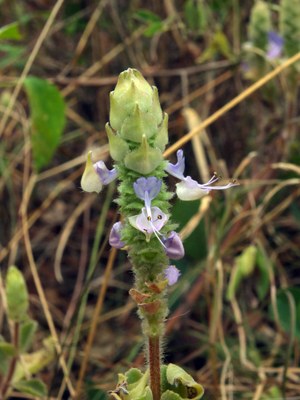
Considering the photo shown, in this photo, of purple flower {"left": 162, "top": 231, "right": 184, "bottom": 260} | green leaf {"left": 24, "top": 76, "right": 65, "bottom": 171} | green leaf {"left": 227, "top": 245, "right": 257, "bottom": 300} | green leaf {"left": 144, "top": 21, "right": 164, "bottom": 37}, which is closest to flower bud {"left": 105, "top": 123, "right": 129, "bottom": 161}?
purple flower {"left": 162, "top": 231, "right": 184, "bottom": 260}

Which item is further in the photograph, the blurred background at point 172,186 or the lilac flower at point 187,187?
the blurred background at point 172,186

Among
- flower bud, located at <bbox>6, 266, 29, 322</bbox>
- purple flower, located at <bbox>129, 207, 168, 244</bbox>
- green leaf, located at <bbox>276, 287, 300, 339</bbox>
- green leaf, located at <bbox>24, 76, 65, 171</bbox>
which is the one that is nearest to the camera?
purple flower, located at <bbox>129, 207, 168, 244</bbox>

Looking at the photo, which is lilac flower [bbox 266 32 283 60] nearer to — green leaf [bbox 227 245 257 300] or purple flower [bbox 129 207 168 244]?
green leaf [bbox 227 245 257 300]

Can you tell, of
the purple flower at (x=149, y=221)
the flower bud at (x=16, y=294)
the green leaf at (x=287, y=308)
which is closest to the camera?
the purple flower at (x=149, y=221)

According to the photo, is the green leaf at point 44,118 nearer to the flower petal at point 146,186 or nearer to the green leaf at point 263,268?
the green leaf at point 263,268

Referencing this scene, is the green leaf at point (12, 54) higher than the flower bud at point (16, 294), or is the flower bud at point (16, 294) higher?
the green leaf at point (12, 54)

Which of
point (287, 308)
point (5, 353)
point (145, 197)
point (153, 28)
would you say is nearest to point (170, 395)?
point (145, 197)

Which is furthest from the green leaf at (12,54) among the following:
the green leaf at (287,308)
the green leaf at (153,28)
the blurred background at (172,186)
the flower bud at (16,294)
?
the green leaf at (287,308)

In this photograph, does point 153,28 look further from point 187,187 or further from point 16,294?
point 187,187
